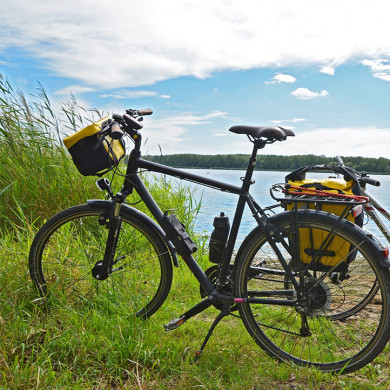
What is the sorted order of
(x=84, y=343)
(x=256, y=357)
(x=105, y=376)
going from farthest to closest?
(x=256, y=357), (x=84, y=343), (x=105, y=376)

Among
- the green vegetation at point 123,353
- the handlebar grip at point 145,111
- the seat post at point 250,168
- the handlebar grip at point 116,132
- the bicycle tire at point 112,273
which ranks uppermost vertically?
the handlebar grip at point 145,111

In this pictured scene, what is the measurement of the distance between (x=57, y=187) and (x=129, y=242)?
1.82 metres

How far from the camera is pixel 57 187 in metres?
4.75

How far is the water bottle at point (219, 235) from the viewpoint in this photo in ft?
8.96

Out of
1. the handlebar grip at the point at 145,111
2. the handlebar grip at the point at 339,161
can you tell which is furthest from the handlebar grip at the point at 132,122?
the handlebar grip at the point at 339,161

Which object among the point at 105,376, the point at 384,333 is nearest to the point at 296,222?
the point at 384,333

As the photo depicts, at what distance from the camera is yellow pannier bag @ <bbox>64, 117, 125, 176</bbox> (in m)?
2.68

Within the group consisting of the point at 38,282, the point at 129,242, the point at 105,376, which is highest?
the point at 129,242

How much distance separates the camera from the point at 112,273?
302 centimetres

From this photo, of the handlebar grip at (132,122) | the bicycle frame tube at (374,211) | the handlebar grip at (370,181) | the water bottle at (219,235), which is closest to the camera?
the handlebar grip at (132,122)

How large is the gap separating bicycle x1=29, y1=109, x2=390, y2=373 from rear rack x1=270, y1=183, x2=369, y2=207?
58 millimetres

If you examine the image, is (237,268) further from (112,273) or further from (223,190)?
(112,273)

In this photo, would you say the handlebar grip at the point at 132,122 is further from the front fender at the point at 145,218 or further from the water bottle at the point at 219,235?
the water bottle at the point at 219,235

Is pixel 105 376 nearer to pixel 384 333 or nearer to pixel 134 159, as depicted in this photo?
pixel 134 159
